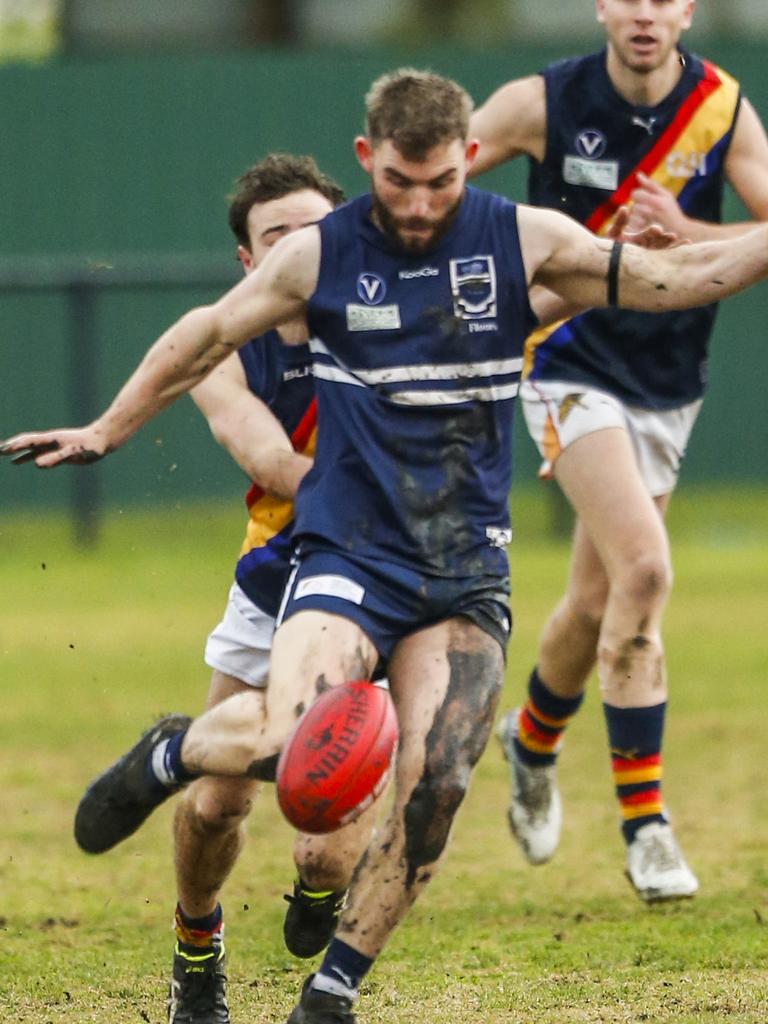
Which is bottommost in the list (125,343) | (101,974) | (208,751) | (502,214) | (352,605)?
(125,343)

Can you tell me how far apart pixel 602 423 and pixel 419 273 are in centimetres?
175

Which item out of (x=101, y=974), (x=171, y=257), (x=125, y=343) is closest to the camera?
(x=101, y=974)

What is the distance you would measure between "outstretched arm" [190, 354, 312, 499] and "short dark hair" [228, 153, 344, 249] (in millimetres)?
402

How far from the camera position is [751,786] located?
314 inches

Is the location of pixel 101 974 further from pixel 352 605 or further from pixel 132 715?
pixel 132 715

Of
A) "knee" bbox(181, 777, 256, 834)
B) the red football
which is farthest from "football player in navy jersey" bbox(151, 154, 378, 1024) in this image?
the red football

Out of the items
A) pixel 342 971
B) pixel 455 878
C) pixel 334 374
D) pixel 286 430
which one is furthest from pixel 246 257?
pixel 455 878

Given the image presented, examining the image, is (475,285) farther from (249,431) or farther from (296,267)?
(249,431)

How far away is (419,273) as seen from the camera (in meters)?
4.87

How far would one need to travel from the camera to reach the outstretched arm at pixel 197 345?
4883mm

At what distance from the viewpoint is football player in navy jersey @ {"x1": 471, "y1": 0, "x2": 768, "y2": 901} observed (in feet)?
20.5

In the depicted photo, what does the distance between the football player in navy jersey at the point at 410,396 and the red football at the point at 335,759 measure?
0.60 feet

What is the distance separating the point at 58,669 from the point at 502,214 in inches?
260

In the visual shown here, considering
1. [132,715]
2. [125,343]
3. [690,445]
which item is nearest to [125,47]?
[125,343]
